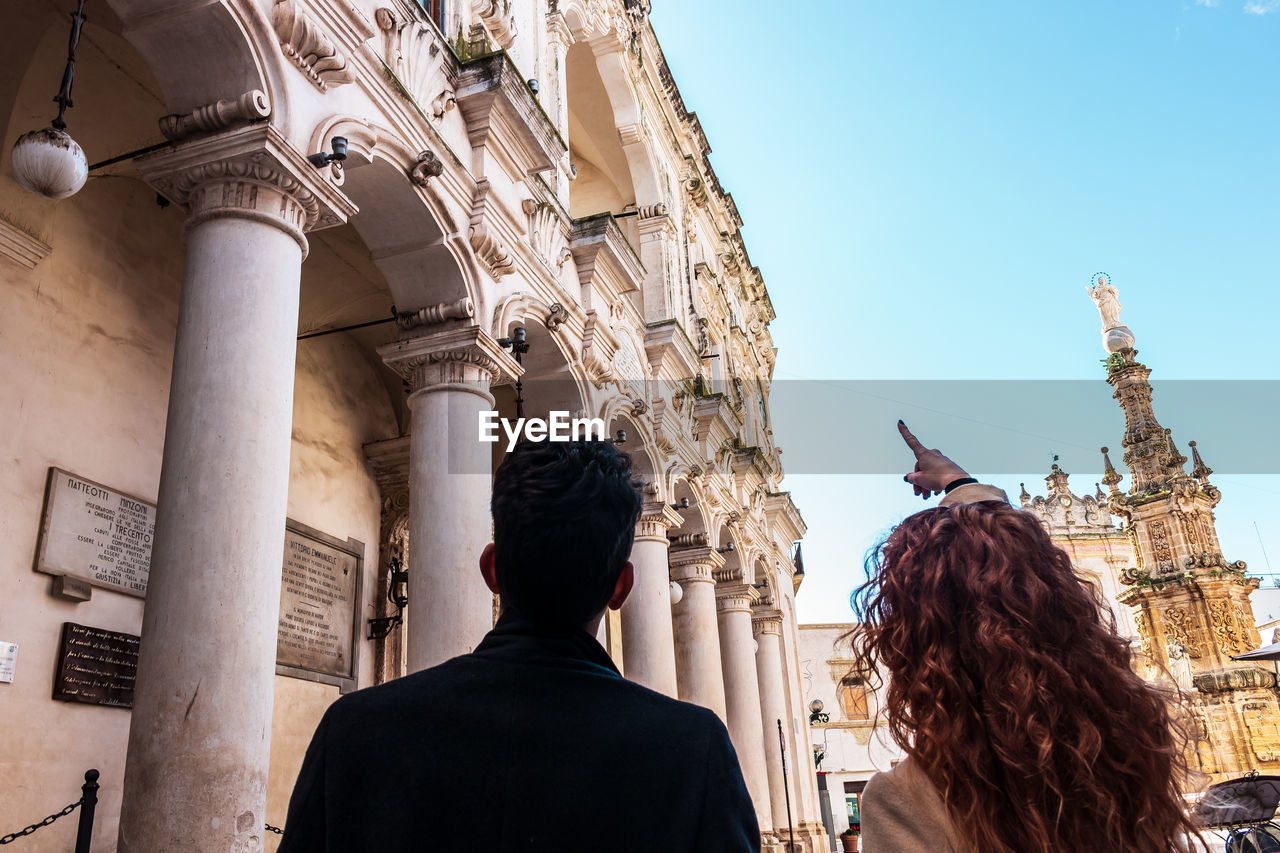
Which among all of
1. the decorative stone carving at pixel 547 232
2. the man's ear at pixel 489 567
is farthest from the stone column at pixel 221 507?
the decorative stone carving at pixel 547 232

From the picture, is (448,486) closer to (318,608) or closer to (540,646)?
(318,608)

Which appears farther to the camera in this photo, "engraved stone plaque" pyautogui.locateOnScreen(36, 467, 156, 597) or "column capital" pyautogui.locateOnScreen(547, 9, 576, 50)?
"column capital" pyautogui.locateOnScreen(547, 9, 576, 50)

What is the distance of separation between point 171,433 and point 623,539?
3999 mm

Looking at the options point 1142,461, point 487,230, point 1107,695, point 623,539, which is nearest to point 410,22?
point 487,230

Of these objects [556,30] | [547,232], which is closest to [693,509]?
[547,232]

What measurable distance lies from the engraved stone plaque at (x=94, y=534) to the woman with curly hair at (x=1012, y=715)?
668 cm

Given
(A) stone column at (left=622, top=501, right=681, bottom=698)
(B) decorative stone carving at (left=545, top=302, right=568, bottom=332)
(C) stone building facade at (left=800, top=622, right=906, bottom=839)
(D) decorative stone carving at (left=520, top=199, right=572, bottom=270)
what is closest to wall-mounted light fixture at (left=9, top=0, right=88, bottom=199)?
(D) decorative stone carving at (left=520, top=199, right=572, bottom=270)

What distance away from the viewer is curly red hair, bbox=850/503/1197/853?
1560mm

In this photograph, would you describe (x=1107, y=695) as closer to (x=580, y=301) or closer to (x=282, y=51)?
(x=282, y=51)

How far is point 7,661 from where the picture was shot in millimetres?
6609

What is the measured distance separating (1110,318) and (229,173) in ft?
115

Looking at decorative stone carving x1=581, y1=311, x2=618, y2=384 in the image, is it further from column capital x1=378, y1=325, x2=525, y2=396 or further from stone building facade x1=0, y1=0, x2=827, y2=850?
column capital x1=378, y1=325, x2=525, y2=396

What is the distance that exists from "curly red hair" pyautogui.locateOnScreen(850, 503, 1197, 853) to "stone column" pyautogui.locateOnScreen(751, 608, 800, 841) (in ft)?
53.6

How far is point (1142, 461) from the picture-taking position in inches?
1201
